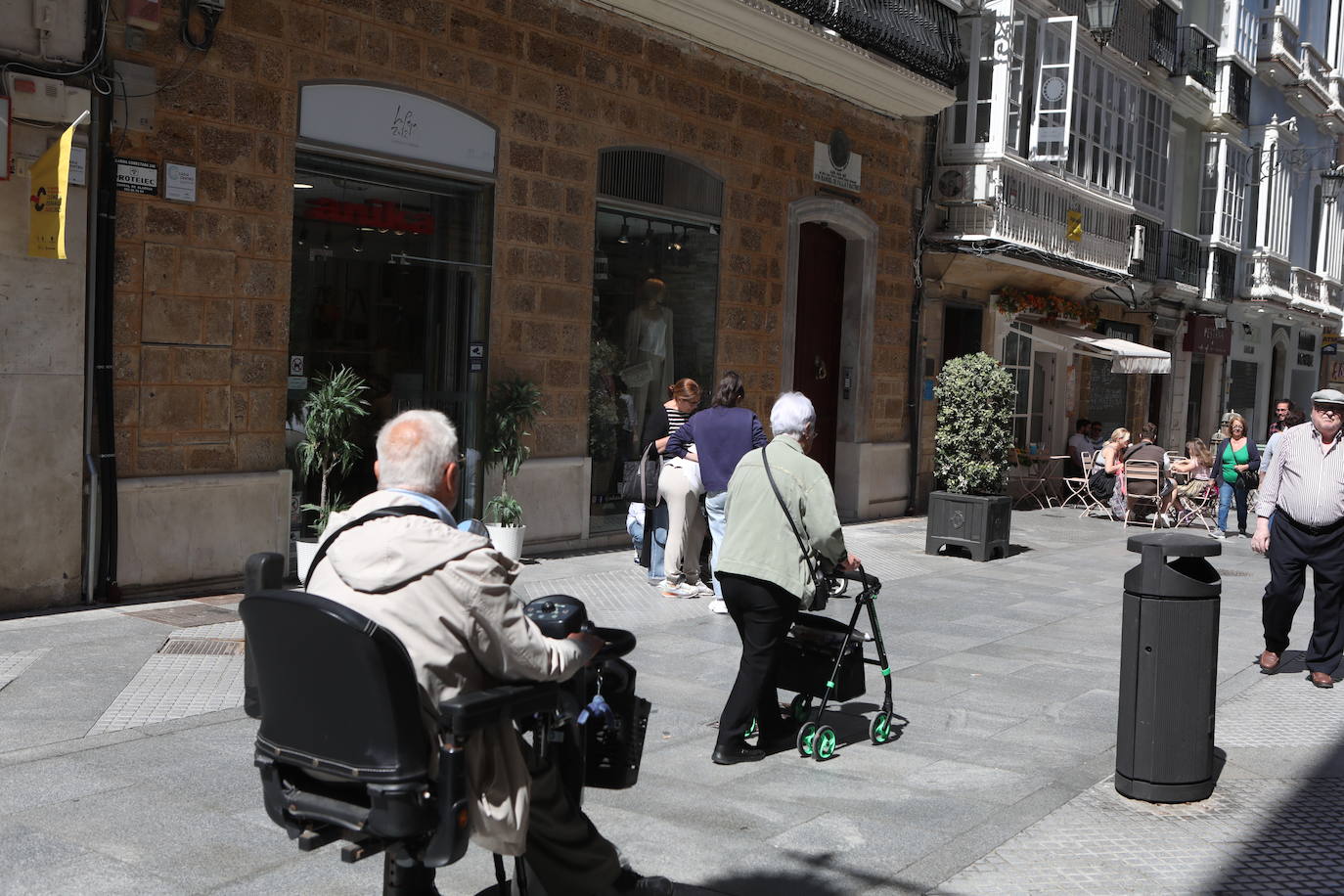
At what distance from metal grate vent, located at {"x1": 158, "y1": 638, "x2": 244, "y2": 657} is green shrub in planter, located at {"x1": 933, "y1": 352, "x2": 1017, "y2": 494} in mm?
8141

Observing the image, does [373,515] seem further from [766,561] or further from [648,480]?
[648,480]

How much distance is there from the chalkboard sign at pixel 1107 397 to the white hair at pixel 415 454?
21.6m

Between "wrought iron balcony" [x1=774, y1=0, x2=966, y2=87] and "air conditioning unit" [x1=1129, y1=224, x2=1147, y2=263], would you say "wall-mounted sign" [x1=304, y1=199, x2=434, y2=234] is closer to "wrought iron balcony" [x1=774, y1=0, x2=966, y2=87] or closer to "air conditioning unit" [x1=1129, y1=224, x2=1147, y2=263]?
"wrought iron balcony" [x1=774, y1=0, x2=966, y2=87]

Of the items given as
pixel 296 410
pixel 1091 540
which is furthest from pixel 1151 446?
pixel 296 410

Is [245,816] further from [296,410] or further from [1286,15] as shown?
[1286,15]

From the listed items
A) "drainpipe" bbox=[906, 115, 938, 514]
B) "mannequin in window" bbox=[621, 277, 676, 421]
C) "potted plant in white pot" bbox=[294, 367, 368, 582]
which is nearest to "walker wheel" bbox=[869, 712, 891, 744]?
"potted plant in white pot" bbox=[294, 367, 368, 582]

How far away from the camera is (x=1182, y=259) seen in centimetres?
2631

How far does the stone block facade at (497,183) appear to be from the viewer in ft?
29.6

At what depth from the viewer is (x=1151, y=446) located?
1806 cm

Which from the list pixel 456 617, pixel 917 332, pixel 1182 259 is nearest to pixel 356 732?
pixel 456 617

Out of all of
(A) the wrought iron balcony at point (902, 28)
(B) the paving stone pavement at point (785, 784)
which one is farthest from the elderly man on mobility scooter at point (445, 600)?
(A) the wrought iron balcony at point (902, 28)

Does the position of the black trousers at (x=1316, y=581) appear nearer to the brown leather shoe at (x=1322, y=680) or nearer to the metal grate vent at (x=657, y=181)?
the brown leather shoe at (x=1322, y=680)

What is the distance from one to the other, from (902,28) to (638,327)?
18.5 feet

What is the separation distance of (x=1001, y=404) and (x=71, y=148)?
29.8 ft
